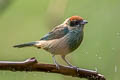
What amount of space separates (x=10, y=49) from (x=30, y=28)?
60 cm

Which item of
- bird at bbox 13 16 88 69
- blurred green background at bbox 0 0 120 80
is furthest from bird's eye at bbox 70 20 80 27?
blurred green background at bbox 0 0 120 80

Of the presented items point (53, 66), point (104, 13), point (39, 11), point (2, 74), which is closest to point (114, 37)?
point (104, 13)

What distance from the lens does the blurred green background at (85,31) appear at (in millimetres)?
5598

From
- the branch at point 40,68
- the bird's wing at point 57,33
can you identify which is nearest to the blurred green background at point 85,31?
the bird's wing at point 57,33

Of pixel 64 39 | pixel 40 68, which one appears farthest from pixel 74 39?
pixel 40 68

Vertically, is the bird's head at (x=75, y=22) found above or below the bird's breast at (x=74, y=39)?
above

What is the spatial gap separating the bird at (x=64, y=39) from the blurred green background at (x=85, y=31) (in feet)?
1.79

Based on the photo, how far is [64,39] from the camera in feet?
15.3

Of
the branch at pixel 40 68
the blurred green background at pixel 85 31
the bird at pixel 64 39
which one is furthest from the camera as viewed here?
the blurred green background at pixel 85 31

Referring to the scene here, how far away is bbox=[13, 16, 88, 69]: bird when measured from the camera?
181 inches

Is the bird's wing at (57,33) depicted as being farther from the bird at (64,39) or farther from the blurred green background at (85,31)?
the blurred green background at (85,31)

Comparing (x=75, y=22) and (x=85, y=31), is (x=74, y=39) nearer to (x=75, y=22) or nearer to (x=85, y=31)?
(x=75, y=22)

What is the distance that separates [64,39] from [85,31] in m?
1.39

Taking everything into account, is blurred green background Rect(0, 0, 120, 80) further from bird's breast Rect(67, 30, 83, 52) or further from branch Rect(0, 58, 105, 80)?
branch Rect(0, 58, 105, 80)
